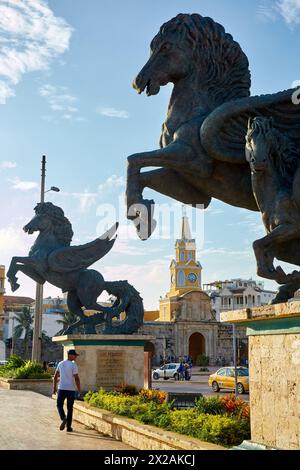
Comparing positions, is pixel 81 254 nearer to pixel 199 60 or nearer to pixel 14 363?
pixel 199 60

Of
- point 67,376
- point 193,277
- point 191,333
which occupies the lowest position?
point 67,376

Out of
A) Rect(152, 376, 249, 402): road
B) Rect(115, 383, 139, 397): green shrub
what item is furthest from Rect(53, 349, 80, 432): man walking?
Rect(152, 376, 249, 402): road

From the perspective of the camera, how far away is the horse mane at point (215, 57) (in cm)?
628

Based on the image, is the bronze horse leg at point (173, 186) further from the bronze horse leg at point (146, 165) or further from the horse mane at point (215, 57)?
→ the horse mane at point (215, 57)

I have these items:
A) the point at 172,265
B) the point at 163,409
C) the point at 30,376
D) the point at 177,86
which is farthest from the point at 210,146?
the point at 172,265

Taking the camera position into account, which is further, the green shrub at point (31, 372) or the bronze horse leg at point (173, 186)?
the green shrub at point (31, 372)

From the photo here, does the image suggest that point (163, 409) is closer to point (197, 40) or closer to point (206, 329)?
point (197, 40)

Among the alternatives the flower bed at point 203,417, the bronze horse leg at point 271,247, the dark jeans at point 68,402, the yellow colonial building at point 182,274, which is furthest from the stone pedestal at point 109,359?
the yellow colonial building at point 182,274

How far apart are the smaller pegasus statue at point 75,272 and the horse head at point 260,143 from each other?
29.5ft

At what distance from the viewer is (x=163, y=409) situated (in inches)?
309

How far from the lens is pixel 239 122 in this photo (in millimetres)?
5863

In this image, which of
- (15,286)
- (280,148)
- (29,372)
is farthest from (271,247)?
(29,372)

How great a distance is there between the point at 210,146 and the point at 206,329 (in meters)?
55.9

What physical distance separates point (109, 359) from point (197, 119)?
27.1 ft
